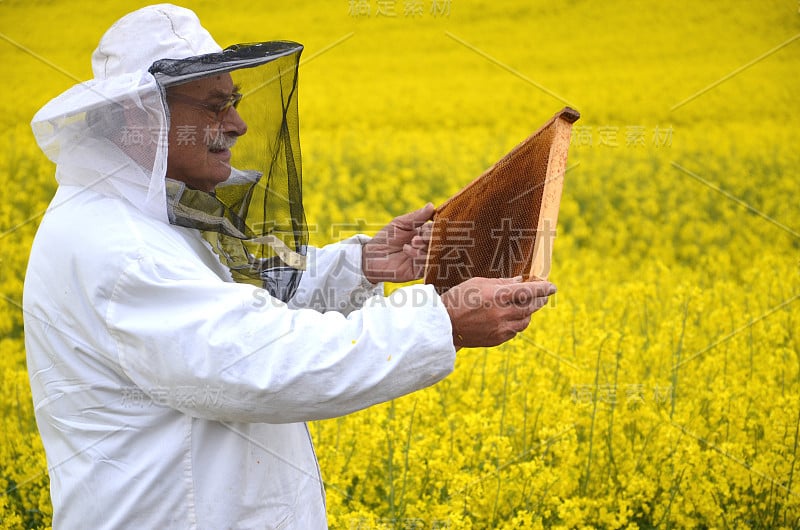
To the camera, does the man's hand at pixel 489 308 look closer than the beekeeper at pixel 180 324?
No

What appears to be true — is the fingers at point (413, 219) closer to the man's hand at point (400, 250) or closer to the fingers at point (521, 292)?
the man's hand at point (400, 250)

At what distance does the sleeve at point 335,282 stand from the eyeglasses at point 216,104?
0.60 metres

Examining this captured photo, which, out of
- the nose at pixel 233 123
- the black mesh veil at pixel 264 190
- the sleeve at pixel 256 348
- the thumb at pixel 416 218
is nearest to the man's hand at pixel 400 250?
the thumb at pixel 416 218

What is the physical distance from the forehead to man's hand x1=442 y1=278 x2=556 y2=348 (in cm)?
74

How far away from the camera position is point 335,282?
2.66 metres

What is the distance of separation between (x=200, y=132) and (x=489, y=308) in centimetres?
79

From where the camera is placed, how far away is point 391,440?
11.8 ft

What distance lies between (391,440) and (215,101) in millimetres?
1895

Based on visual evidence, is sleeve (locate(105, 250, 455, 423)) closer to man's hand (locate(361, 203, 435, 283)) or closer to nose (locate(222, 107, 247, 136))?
nose (locate(222, 107, 247, 136))

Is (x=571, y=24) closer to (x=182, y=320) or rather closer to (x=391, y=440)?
(x=391, y=440)

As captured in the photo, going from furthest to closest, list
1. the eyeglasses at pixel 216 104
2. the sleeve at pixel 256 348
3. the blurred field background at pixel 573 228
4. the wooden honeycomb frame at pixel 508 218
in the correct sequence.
→ the blurred field background at pixel 573 228, the wooden honeycomb frame at pixel 508 218, the eyeglasses at pixel 216 104, the sleeve at pixel 256 348

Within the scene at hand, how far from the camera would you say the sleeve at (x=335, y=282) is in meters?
2.62

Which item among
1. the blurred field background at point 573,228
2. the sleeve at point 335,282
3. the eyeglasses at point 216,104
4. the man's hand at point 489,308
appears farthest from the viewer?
the blurred field background at point 573,228

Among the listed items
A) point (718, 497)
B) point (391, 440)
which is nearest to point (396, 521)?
point (391, 440)
